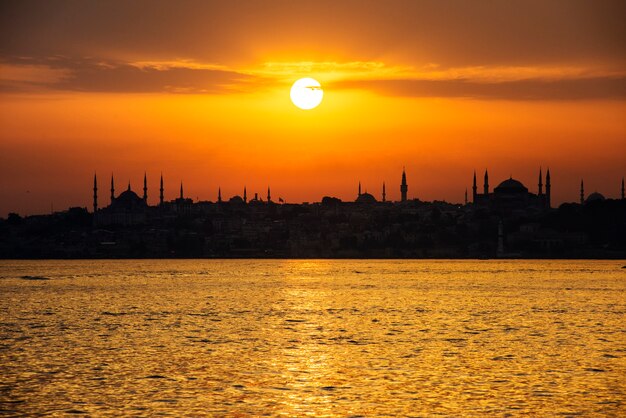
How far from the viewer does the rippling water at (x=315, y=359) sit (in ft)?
93.3

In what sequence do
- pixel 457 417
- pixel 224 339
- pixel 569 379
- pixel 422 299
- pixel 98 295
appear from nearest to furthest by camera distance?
pixel 457 417 < pixel 569 379 < pixel 224 339 < pixel 422 299 < pixel 98 295

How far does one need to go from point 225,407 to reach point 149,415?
2.26 m

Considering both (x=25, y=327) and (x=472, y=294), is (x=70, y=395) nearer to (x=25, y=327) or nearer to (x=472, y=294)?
(x=25, y=327)

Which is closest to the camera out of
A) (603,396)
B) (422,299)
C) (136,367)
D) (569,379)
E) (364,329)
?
(603,396)

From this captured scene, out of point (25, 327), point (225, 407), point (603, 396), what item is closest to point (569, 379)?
point (603, 396)

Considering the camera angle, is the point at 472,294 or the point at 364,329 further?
the point at 472,294

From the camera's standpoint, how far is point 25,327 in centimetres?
5438

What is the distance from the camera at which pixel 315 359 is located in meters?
38.0

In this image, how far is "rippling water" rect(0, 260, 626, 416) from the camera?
28.4m

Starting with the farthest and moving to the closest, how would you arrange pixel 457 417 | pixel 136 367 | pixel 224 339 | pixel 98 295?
pixel 98 295 < pixel 224 339 < pixel 136 367 < pixel 457 417

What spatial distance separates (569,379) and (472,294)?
5940cm

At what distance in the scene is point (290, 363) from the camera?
3700cm

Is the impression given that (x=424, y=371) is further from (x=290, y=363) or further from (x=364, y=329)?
(x=364, y=329)

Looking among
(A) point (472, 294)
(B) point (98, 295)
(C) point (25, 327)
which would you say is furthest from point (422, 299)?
(C) point (25, 327)
